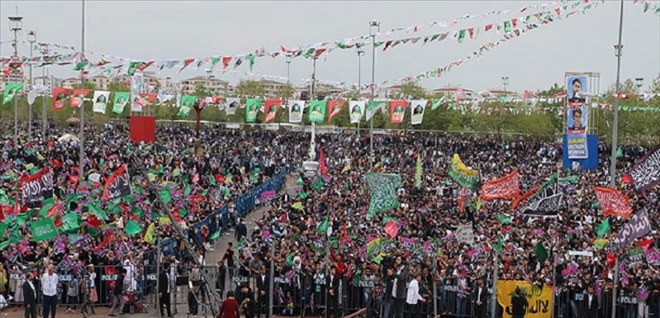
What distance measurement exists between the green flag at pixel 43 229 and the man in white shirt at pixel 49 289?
122 cm

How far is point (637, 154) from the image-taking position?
190 feet

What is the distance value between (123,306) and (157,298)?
721mm

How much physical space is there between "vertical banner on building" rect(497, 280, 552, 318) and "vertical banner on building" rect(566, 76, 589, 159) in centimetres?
1134

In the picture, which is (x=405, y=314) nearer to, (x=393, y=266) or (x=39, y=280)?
(x=393, y=266)

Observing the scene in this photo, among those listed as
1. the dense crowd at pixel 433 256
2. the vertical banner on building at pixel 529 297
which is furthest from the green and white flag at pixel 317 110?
the vertical banner on building at pixel 529 297

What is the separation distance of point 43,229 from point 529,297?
992 centimetres

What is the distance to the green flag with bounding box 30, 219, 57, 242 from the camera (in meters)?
20.1

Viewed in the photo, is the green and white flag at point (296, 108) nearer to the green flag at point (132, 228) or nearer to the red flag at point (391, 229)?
the red flag at point (391, 229)

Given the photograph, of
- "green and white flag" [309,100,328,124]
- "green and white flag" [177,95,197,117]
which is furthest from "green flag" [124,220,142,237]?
"green and white flag" [177,95,197,117]

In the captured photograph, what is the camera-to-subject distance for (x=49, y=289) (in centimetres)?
1911

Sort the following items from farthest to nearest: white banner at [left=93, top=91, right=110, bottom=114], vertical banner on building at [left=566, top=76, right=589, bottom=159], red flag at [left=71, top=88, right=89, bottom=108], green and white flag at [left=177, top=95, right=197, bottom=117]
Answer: green and white flag at [left=177, top=95, right=197, bottom=117], white banner at [left=93, top=91, right=110, bottom=114], red flag at [left=71, top=88, right=89, bottom=108], vertical banner on building at [left=566, top=76, right=589, bottom=159]

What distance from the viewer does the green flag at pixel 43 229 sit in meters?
20.1

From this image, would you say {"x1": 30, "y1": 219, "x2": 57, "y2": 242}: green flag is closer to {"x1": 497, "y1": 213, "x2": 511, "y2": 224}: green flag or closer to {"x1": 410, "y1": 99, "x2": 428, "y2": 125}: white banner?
{"x1": 497, "y1": 213, "x2": 511, "y2": 224}: green flag

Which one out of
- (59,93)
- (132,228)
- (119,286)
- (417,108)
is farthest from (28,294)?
(59,93)
